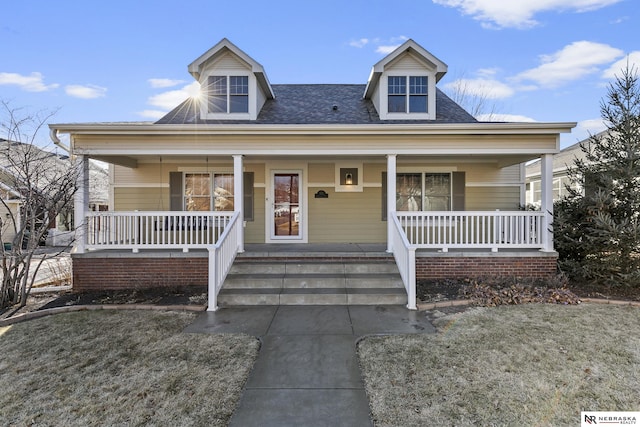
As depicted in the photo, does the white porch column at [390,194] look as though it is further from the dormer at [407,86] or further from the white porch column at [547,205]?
the white porch column at [547,205]

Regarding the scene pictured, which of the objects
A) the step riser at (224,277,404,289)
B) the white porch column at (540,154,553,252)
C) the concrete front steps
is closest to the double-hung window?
the concrete front steps

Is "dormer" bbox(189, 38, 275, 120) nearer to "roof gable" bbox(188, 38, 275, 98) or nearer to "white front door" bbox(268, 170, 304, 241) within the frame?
"roof gable" bbox(188, 38, 275, 98)

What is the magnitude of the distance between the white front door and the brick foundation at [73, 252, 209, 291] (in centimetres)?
287

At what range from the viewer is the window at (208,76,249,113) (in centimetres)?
890

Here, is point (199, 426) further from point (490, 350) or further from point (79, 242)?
point (79, 242)

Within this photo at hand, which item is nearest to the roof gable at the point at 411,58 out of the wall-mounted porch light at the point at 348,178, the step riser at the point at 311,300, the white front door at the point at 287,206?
the wall-mounted porch light at the point at 348,178

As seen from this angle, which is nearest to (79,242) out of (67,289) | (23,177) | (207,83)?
(67,289)

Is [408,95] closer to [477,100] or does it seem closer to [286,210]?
[286,210]

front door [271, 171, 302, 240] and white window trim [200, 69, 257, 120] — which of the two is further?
front door [271, 171, 302, 240]

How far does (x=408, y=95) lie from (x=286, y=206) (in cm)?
459

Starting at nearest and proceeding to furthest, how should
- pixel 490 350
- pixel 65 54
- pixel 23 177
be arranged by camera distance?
pixel 490 350 → pixel 23 177 → pixel 65 54

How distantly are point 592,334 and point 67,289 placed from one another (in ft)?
30.9

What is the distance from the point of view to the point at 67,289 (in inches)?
276

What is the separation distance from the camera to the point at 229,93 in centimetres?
890
